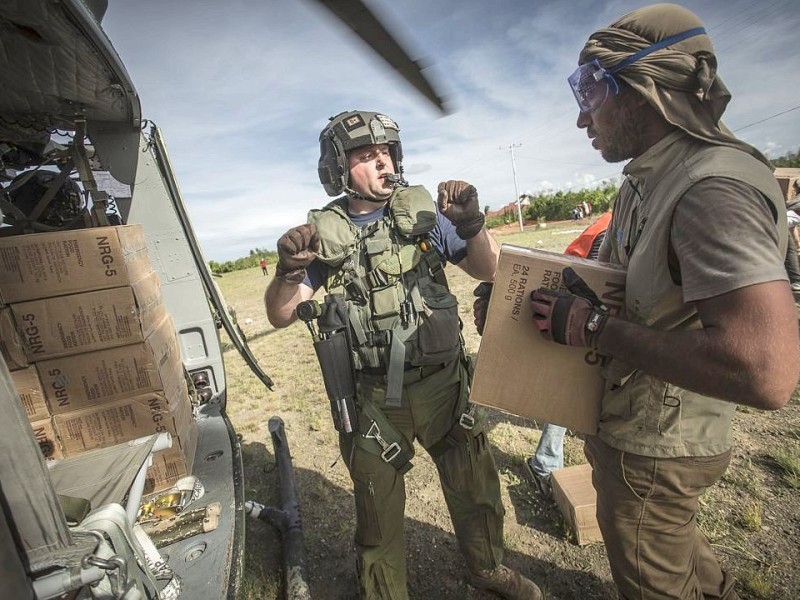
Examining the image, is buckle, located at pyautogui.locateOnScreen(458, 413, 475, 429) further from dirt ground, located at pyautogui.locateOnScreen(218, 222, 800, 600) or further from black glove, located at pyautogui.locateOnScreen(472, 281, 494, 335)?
dirt ground, located at pyautogui.locateOnScreen(218, 222, 800, 600)

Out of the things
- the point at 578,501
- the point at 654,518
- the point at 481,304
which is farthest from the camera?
the point at 578,501

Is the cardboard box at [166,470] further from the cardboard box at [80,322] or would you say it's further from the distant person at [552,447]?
the distant person at [552,447]

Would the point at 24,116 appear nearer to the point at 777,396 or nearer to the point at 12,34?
the point at 12,34

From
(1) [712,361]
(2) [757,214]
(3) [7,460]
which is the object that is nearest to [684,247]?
(2) [757,214]

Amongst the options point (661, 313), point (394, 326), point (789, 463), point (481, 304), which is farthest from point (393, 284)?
point (789, 463)

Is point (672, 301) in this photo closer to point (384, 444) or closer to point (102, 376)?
point (384, 444)

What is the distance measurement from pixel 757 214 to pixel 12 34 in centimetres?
287

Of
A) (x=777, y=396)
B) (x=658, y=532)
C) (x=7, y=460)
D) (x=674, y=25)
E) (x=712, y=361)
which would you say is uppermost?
(x=674, y=25)

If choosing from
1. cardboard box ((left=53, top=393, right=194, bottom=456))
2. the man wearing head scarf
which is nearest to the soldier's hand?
the man wearing head scarf

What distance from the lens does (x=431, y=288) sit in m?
2.21

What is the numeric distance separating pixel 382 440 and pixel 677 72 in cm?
194

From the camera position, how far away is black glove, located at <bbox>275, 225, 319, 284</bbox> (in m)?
1.98

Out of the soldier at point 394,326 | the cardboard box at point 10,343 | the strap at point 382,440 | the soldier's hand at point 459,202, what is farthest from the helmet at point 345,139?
the cardboard box at point 10,343

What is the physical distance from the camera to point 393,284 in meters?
2.16
